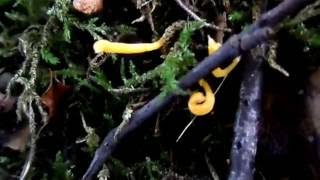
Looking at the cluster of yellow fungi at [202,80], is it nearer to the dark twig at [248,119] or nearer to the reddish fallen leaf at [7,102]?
the dark twig at [248,119]

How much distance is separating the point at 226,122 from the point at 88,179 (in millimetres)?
406

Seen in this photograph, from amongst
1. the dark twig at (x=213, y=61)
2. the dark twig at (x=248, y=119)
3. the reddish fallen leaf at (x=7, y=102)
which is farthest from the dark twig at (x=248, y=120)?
the reddish fallen leaf at (x=7, y=102)

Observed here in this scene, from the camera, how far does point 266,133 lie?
1353 mm

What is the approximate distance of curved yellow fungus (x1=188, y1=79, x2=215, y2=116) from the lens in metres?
1.32

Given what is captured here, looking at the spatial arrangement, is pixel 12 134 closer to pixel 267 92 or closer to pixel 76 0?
pixel 76 0

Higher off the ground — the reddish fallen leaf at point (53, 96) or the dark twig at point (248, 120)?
the reddish fallen leaf at point (53, 96)

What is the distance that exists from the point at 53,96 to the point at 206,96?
463 millimetres

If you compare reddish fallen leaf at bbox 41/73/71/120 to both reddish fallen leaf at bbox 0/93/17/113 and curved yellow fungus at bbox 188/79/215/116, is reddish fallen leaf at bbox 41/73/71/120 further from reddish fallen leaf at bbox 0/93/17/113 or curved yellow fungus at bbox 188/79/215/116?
curved yellow fungus at bbox 188/79/215/116

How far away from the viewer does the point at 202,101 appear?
1333mm

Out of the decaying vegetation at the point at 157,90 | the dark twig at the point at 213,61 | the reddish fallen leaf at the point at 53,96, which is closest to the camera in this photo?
the dark twig at the point at 213,61

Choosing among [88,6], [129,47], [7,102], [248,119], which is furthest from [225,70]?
[7,102]

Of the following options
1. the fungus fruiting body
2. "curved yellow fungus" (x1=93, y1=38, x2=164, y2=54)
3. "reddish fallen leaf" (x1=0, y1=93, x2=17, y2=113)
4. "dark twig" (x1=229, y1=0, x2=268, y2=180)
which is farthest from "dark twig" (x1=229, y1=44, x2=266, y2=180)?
"reddish fallen leaf" (x1=0, y1=93, x2=17, y2=113)

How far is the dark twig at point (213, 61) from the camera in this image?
117 cm

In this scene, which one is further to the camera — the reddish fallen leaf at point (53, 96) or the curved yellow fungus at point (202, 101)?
the reddish fallen leaf at point (53, 96)
